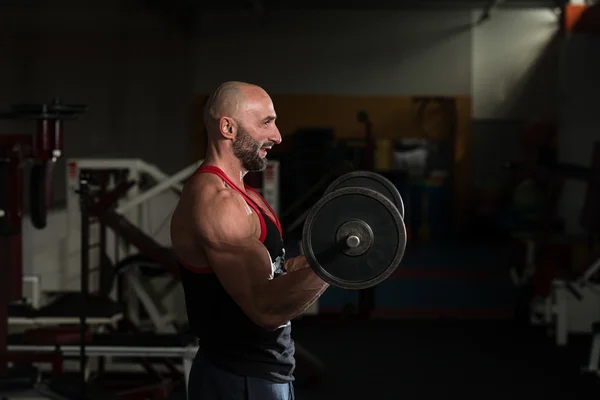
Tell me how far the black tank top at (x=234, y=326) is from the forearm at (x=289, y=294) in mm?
124

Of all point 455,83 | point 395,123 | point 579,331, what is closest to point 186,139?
point 395,123

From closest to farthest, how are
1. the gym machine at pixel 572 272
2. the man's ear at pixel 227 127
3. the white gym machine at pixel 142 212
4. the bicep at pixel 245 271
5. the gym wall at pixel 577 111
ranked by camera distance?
the bicep at pixel 245 271, the man's ear at pixel 227 127, the white gym machine at pixel 142 212, the gym machine at pixel 572 272, the gym wall at pixel 577 111

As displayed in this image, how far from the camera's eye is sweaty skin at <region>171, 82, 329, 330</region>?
1.59 m

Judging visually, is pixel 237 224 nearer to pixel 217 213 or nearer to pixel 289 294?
pixel 217 213

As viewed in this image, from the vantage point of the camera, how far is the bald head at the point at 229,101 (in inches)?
67.5

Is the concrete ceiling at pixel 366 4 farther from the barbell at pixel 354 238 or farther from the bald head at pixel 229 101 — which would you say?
A: the barbell at pixel 354 238

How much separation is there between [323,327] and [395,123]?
5328mm

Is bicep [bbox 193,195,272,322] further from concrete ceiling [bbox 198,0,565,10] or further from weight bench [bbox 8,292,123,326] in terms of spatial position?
concrete ceiling [bbox 198,0,565,10]

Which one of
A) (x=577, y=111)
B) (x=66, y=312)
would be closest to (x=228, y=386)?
(x=66, y=312)

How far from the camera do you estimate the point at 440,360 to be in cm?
518

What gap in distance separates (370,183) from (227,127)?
1.36 feet

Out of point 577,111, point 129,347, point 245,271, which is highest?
point 577,111

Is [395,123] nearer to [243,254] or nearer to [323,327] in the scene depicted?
[323,327]

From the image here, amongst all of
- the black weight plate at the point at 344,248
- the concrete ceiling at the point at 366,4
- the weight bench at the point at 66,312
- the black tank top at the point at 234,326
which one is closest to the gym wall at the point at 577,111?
the concrete ceiling at the point at 366,4
